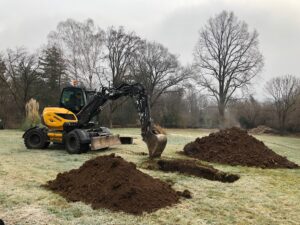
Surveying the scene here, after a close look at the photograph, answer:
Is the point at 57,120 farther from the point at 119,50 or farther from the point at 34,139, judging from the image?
the point at 119,50

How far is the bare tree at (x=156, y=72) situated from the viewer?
1665 inches

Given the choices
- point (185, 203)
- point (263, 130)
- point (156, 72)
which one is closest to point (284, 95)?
point (263, 130)

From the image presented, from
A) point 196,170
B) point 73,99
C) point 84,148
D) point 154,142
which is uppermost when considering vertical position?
point 73,99

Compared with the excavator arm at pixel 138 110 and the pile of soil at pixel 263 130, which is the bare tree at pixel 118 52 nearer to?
the pile of soil at pixel 263 130

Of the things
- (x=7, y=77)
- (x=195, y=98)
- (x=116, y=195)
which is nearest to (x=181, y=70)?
(x=195, y=98)

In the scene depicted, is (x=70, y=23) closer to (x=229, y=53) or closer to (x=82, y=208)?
(x=229, y=53)

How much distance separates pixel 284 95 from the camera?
129ft

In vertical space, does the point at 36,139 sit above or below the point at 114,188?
above

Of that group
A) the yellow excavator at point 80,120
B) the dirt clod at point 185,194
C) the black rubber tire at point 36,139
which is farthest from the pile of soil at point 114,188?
the black rubber tire at point 36,139

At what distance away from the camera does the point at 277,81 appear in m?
40.8

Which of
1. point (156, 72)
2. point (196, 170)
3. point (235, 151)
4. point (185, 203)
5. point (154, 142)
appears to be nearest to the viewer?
point (185, 203)

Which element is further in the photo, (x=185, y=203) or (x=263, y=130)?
(x=263, y=130)

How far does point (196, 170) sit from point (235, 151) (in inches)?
118

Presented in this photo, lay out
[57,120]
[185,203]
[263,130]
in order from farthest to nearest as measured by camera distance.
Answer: [263,130] < [57,120] < [185,203]
